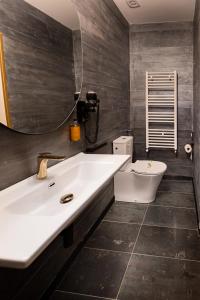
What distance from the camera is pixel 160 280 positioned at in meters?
2.03

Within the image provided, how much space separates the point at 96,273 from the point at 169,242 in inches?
30.2

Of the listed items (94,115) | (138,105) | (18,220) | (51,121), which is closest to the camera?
(18,220)

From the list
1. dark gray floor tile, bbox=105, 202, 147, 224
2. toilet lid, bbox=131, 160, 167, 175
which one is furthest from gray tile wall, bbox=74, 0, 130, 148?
dark gray floor tile, bbox=105, 202, 147, 224

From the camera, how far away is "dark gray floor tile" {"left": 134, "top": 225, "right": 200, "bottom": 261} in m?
2.37

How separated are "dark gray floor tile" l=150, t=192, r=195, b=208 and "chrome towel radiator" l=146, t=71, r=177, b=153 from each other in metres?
0.85

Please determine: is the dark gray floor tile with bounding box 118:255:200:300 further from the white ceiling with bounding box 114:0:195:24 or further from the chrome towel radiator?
the white ceiling with bounding box 114:0:195:24

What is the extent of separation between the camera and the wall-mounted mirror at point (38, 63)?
148cm

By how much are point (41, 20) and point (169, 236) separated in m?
2.10

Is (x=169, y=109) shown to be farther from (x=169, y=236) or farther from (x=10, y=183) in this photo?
(x=10, y=183)

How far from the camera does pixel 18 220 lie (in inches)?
42.7

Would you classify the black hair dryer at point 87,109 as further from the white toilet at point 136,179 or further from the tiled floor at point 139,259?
the tiled floor at point 139,259

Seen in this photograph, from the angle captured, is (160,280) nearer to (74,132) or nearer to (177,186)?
(74,132)

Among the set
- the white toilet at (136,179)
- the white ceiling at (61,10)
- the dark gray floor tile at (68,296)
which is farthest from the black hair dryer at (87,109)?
the dark gray floor tile at (68,296)

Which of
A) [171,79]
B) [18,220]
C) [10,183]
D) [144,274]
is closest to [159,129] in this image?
[171,79]
